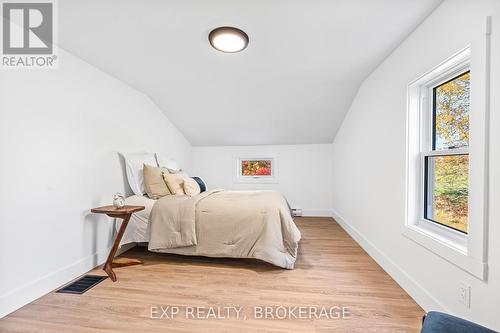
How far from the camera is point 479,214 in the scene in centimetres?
130

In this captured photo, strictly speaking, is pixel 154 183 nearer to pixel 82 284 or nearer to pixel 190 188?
pixel 190 188

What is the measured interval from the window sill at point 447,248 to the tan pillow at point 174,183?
244 centimetres

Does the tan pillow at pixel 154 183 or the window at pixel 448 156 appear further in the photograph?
the tan pillow at pixel 154 183

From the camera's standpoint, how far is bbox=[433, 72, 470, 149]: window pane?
1.61m

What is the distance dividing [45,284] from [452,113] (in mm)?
3500

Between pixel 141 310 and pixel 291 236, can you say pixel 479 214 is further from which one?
pixel 141 310

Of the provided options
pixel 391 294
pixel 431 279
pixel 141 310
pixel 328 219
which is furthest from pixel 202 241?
pixel 328 219

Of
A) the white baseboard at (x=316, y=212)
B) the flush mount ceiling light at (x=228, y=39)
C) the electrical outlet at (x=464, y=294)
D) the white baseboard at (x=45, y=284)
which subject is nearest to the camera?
the electrical outlet at (x=464, y=294)

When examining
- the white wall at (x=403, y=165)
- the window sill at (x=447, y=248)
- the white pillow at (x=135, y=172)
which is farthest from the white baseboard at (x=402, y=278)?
the white pillow at (x=135, y=172)

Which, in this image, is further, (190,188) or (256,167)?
(256,167)

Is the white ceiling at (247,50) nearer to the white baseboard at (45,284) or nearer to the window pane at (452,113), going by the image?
the window pane at (452,113)

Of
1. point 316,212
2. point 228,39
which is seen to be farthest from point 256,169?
point 228,39

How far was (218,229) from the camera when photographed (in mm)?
2586

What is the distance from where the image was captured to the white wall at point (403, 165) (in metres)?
1.24
